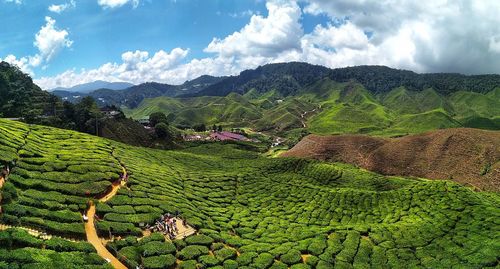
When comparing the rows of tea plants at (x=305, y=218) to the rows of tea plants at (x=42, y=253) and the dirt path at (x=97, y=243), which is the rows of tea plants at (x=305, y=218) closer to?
the dirt path at (x=97, y=243)

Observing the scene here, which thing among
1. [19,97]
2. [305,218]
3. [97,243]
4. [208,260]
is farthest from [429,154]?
[19,97]

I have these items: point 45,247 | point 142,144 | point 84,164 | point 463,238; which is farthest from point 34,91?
point 463,238

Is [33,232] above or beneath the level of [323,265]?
above

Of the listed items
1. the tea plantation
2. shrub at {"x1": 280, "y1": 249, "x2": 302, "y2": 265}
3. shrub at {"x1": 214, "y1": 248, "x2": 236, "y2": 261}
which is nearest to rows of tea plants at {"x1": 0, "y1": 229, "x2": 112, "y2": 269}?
the tea plantation

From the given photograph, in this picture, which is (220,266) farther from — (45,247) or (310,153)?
(310,153)

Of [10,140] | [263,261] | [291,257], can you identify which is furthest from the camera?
[10,140]

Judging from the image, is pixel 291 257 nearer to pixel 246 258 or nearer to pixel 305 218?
pixel 246 258

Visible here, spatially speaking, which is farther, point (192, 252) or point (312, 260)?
point (312, 260)
